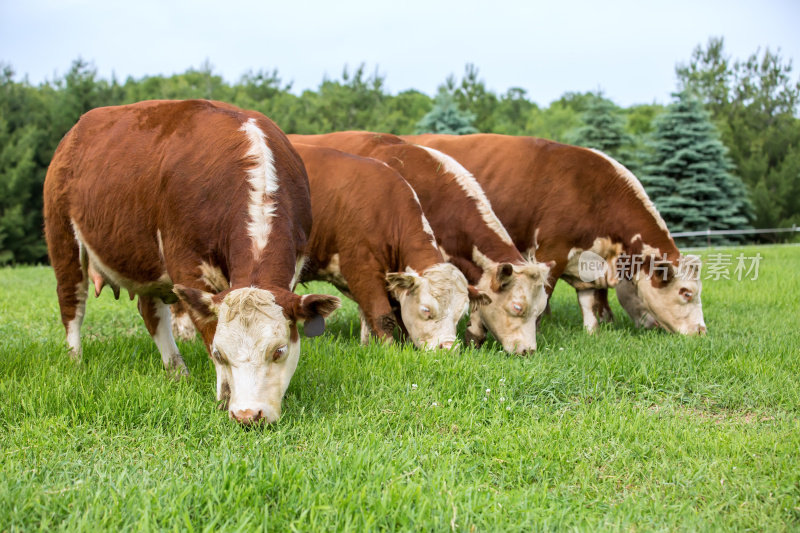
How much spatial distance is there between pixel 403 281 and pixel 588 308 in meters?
2.83

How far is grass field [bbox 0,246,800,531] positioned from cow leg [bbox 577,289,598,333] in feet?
4.80

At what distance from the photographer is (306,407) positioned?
180 inches

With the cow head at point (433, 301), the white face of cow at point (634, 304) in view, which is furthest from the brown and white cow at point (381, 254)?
the white face of cow at point (634, 304)

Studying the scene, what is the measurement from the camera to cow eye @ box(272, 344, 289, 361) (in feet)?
13.4

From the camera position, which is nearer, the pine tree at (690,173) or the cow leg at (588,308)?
the cow leg at (588,308)

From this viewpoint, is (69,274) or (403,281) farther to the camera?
(403,281)

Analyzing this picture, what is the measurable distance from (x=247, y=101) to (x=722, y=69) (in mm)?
25439

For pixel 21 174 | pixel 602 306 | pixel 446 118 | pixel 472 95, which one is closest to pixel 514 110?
pixel 472 95

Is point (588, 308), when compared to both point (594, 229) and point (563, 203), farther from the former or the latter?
point (563, 203)

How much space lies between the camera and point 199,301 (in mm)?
4234

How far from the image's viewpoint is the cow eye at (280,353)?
408 cm

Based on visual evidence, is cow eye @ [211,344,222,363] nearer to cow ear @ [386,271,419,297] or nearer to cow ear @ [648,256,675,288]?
cow ear @ [386,271,419,297]

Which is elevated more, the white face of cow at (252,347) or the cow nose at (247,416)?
the white face of cow at (252,347)

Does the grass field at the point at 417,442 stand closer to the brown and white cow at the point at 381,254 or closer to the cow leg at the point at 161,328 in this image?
the cow leg at the point at 161,328
